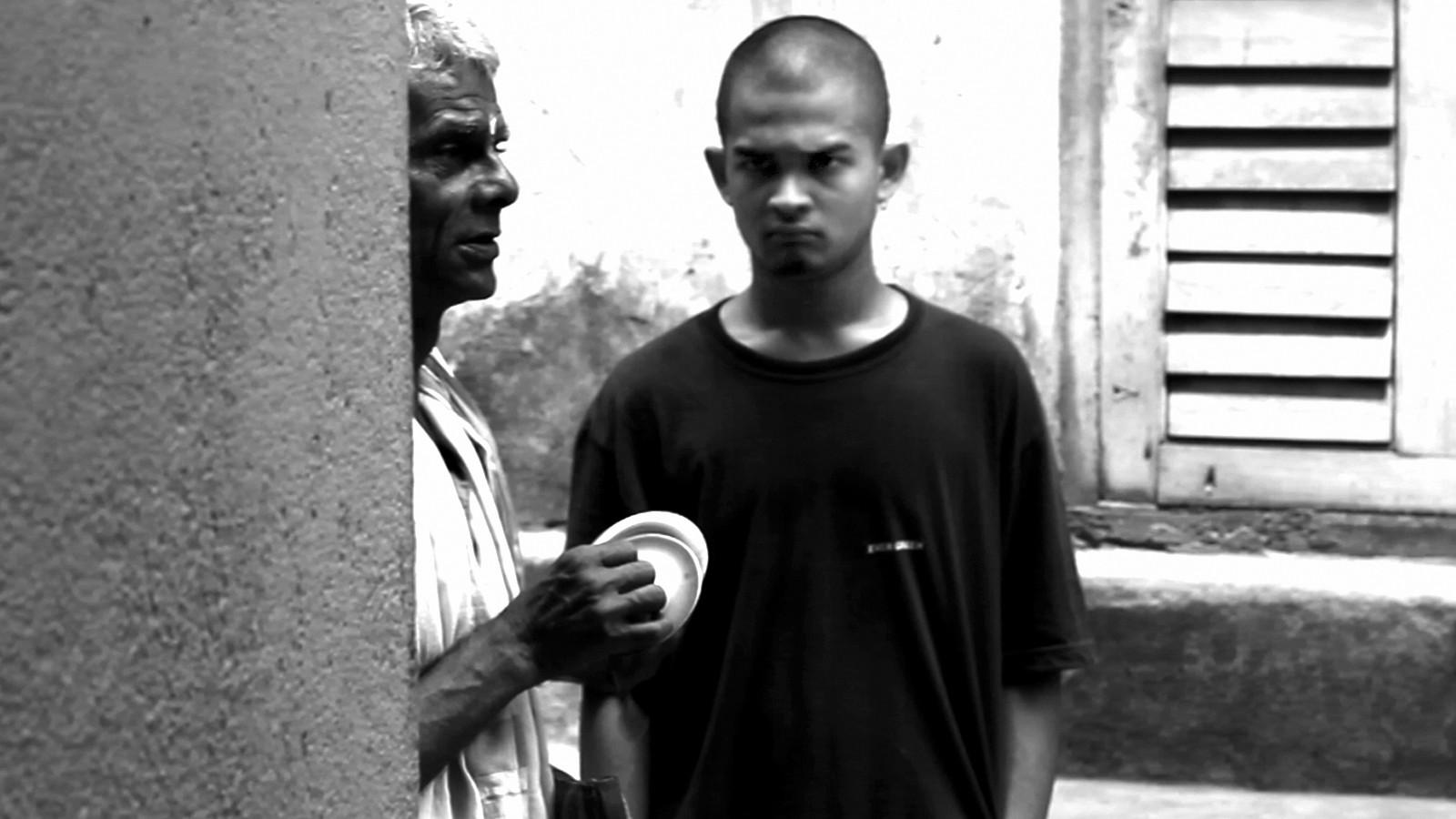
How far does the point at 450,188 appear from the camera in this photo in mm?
2428

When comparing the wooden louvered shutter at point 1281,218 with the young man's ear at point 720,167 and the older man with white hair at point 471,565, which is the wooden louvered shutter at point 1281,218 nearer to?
the young man's ear at point 720,167

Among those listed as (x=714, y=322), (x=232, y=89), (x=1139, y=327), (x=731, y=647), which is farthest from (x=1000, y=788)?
(x=1139, y=327)

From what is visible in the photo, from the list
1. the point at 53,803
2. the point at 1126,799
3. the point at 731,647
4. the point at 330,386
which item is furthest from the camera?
the point at 1126,799

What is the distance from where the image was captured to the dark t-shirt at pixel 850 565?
3.09 metres

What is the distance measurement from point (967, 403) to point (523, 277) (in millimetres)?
2477

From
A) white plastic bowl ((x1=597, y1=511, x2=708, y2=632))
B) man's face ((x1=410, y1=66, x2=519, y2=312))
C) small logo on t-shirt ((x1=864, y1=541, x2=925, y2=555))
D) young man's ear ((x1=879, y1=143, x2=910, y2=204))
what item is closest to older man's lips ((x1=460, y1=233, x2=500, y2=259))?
man's face ((x1=410, y1=66, x2=519, y2=312))

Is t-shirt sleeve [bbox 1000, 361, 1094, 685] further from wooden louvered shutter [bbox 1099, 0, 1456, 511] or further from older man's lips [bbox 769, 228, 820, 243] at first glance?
wooden louvered shutter [bbox 1099, 0, 1456, 511]

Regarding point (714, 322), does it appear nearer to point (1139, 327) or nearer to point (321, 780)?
point (321, 780)

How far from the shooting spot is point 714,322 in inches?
129

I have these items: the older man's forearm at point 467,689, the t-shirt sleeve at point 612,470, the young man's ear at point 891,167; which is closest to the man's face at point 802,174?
the young man's ear at point 891,167

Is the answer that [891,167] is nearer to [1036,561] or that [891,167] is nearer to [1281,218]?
[1036,561]

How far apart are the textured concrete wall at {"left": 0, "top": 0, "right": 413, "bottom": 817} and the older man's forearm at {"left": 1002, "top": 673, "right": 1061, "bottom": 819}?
1731 millimetres

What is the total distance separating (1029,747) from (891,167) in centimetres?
84

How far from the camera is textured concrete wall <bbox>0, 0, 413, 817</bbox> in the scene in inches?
51.3
